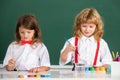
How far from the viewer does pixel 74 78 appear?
147 cm

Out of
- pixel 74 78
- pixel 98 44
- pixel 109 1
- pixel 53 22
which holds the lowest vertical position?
pixel 74 78

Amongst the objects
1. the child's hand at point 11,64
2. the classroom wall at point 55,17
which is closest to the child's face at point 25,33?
the child's hand at point 11,64

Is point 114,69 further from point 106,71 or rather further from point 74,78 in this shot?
point 74,78

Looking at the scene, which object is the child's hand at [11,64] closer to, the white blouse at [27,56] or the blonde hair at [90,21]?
A: the white blouse at [27,56]

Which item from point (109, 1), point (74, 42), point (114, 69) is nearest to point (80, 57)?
point (74, 42)

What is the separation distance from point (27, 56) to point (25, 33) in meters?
0.16

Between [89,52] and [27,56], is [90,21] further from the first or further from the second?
[27,56]

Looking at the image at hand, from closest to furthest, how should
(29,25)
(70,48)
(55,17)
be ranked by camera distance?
(70,48)
(29,25)
(55,17)

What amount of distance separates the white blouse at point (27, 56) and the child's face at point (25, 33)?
0.08m

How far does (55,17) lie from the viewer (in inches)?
91.0

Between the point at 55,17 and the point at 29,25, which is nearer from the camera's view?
the point at 29,25

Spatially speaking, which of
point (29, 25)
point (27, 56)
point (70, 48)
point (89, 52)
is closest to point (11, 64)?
point (27, 56)

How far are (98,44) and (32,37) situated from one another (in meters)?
0.41

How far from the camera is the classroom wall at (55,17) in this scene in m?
2.29
